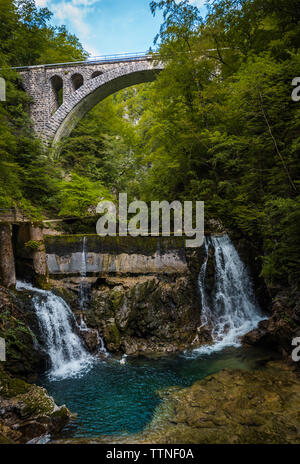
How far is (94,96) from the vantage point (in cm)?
1952

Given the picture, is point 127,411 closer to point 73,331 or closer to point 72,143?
point 73,331

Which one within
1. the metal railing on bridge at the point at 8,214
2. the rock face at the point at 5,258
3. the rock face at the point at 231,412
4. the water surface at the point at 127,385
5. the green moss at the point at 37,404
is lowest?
the water surface at the point at 127,385

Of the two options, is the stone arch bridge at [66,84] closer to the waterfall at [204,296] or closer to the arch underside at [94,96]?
the arch underside at [94,96]

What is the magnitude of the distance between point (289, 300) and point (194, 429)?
4.62m

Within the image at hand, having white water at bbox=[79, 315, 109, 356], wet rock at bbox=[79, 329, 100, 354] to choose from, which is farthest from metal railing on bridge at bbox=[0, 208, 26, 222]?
wet rock at bbox=[79, 329, 100, 354]

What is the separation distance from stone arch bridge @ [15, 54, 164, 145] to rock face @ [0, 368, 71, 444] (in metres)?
17.0

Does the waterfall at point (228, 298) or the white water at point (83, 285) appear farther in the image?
the waterfall at point (228, 298)

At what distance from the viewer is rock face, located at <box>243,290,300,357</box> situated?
6825 mm

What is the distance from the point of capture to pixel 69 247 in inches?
387

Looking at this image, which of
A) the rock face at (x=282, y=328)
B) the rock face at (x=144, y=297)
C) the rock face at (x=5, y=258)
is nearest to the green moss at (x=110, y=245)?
the rock face at (x=144, y=297)

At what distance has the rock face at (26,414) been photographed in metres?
4.31

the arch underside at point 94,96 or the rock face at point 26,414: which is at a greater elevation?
the arch underside at point 94,96

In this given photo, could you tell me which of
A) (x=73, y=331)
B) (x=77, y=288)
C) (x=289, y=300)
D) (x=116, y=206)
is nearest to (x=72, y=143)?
(x=116, y=206)

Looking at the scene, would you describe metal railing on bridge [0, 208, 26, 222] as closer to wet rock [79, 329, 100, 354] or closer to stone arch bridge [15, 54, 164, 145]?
wet rock [79, 329, 100, 354]
